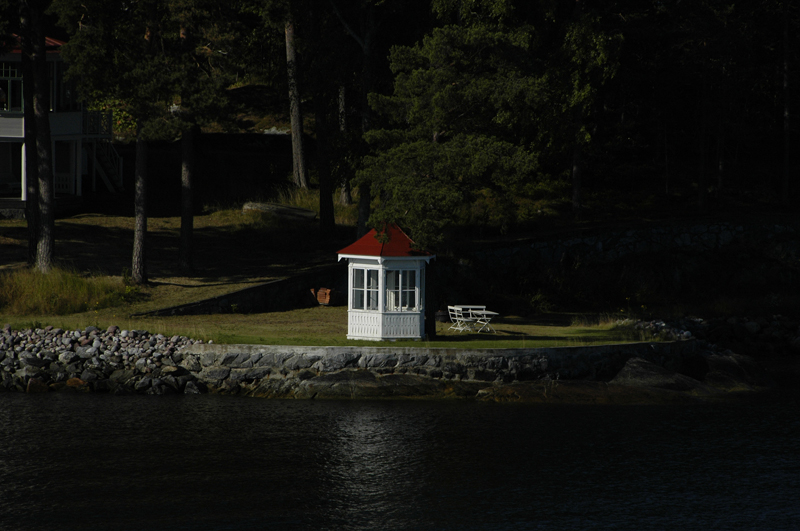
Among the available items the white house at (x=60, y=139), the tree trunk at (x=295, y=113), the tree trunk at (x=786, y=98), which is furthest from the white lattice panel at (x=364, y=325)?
the tree trunk at (x=786, y=98)

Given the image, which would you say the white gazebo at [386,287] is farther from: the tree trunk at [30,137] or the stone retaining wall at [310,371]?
the tree trunk at [30,137]

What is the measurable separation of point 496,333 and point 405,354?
426 centimetres

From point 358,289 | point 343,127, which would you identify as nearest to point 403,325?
point 358,289

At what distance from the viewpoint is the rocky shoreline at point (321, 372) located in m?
20.8

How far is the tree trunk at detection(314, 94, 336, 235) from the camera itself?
3303cm

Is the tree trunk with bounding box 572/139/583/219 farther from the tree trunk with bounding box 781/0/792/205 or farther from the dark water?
the dark water

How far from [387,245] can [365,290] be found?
1309 millimetres

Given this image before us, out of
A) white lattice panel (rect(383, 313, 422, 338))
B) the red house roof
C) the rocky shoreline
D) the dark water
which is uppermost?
the red house roof

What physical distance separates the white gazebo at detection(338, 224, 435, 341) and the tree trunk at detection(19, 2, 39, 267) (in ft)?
37.0

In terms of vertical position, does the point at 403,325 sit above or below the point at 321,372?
above

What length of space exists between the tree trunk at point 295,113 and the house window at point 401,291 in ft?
45.6

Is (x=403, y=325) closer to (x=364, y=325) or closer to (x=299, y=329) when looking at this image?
(x=364, y=325)

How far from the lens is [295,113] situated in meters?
38.7

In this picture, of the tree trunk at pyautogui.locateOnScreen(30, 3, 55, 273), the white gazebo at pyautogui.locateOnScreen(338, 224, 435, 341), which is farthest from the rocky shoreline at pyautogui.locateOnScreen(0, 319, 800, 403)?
the tree trunk at pyautogui.locateOnScreen(30, 3, 55, 273)
